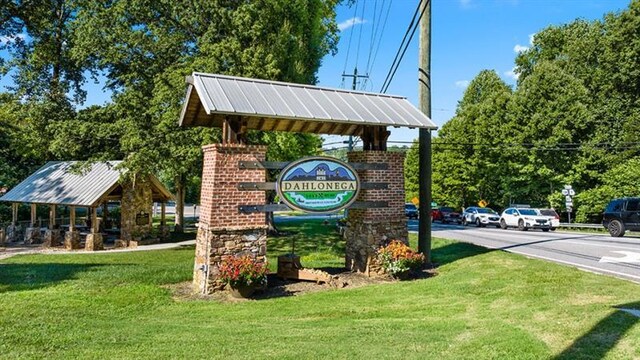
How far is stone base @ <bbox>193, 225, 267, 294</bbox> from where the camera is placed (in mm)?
10781

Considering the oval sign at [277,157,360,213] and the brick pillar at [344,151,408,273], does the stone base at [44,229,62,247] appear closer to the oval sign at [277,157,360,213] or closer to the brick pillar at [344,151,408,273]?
the oval sign at [277,157,360,213]

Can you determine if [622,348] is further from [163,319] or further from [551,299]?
[163,319]

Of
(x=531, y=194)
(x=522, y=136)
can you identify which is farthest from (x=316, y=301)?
(x=531, y=194)

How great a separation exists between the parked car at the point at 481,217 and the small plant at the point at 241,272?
29.5 m

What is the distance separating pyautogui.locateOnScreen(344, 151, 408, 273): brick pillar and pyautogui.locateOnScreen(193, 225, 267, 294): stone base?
9.59 feet

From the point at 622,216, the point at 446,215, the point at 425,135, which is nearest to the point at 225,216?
the point at 425,135

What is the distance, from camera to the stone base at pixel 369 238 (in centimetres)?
1266

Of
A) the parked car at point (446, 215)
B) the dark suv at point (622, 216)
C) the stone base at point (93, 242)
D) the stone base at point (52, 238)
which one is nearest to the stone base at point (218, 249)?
the stone base at point (93, 242)

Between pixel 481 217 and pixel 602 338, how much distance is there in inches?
1286

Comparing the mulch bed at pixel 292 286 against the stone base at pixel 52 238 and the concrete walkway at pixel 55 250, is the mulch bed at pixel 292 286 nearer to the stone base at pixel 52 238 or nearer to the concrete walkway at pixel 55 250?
the concrete walkway at pixel 55 250

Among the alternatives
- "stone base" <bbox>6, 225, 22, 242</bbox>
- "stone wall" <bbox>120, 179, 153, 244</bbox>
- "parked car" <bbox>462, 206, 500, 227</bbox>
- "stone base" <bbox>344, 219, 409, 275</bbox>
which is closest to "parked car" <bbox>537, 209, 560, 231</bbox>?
"parked car" <bbox>462, 206, 500, 227</bbox>

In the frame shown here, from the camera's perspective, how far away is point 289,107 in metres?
11.7

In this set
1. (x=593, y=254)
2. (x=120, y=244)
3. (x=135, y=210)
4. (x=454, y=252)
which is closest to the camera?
(x=593, y=254)

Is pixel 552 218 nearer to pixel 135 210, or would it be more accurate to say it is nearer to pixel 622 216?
pixel 622 216
